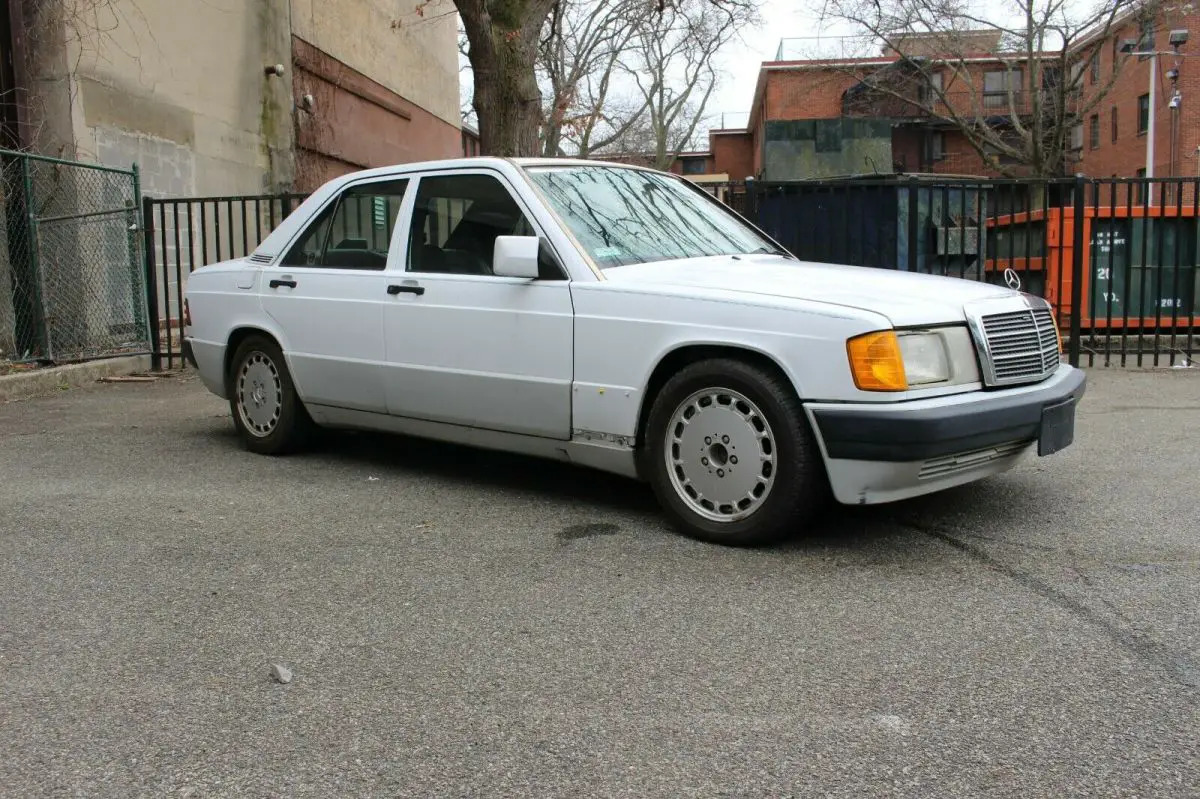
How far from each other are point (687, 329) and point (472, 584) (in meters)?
1.35

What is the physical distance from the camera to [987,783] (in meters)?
2.45

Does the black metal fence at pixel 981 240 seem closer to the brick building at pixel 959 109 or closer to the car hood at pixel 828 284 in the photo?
the car hood at pixel 828 284

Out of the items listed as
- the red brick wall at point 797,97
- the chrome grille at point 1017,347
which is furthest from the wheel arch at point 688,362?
the red brick wall at point 797,97

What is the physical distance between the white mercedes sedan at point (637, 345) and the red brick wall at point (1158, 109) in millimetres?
33077

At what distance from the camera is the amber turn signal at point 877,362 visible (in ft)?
13.0

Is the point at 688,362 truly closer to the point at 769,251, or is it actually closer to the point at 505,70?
the point at 769,251

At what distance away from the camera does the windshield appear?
197 inches

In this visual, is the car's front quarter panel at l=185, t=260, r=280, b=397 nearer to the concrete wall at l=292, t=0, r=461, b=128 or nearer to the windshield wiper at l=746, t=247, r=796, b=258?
the windshield wiper at l=746, t=247, r=796, b=258

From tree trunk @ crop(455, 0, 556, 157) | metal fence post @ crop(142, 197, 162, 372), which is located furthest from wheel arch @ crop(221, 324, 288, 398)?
tree trunk @ crop(455, 0, 556, 157)

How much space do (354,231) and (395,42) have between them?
18760mm

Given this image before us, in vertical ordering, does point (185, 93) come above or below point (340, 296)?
above

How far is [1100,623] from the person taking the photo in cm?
344

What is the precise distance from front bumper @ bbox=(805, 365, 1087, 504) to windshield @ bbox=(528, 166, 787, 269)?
138cm

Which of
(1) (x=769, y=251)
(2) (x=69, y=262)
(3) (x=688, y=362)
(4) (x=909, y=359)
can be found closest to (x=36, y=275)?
(2) (x=69, y=262)
